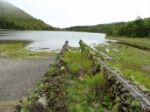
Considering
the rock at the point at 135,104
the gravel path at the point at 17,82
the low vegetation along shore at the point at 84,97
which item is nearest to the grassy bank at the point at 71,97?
the low vegetation along shore at the point at 84,97

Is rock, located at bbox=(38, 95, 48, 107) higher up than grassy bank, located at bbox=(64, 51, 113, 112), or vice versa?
rock, located at bbox=(38, 95, 48, 107)

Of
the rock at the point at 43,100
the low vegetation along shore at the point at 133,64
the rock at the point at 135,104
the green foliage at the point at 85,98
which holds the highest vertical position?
the rock at the point at 135,104

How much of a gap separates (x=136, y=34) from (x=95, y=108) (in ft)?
378

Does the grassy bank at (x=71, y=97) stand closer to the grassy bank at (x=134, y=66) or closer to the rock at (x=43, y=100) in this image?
the rock at (x=43, y=100)

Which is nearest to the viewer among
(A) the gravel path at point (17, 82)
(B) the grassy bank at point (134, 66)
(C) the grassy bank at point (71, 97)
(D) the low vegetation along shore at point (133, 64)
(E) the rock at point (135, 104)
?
(E) the rock at point (135, 104)

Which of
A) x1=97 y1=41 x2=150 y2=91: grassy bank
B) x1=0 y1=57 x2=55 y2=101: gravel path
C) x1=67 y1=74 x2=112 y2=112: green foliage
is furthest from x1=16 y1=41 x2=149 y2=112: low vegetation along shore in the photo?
x1=0 y1=57 x2=55 y2=101: gravel path

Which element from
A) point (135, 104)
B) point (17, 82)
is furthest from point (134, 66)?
point (135, 104)

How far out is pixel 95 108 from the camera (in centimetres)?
1048

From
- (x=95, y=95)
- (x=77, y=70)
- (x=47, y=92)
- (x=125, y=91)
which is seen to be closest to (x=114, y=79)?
(x=95, y=95)

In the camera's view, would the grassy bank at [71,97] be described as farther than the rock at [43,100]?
Yes

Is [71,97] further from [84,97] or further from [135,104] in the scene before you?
[135,104]

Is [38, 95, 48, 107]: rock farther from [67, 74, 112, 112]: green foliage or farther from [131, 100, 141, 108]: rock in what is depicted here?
[131, 100, 141, 108]: rock

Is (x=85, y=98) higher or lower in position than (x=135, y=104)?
lower

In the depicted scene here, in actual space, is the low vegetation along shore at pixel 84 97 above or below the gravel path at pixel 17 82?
above
